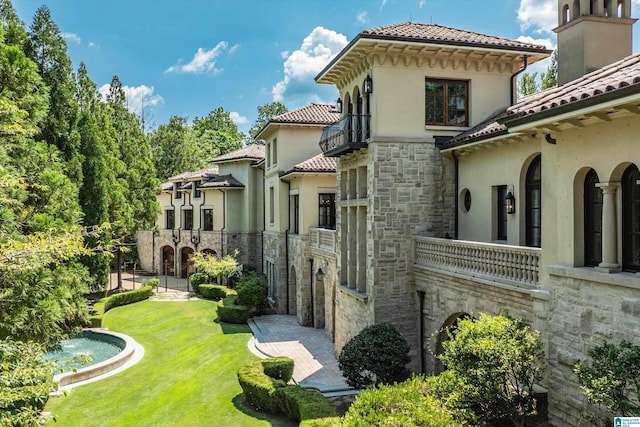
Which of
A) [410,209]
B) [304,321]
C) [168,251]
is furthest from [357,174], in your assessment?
[168,251]

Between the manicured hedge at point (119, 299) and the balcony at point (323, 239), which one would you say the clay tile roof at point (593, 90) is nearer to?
the balcony at point (323, 239)

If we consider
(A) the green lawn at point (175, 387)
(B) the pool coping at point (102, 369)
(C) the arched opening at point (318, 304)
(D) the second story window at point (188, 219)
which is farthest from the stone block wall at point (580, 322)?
(D) the second story window at point (188, 219)

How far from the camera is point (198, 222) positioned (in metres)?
44.5

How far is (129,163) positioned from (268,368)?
1205 inches

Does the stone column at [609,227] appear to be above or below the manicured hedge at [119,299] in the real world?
above

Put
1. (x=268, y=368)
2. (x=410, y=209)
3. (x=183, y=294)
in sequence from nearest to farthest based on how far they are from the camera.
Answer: (x=410, y=209) → (x=268, y=368) → (x=183, y=294)

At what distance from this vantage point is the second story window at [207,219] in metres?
42.8

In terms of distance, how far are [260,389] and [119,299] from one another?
2239 cm

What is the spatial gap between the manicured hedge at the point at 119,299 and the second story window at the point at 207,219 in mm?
7970

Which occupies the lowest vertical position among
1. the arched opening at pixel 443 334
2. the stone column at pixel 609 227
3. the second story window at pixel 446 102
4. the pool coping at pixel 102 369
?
the pool coping at pixel 102 369

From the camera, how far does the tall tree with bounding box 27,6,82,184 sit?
2478 centimetres

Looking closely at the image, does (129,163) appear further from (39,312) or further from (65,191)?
(39,312)

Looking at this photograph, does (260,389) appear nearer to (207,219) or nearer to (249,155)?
(249,155)

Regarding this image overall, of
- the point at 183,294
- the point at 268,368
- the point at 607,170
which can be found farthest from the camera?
the point at 183,294
